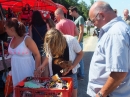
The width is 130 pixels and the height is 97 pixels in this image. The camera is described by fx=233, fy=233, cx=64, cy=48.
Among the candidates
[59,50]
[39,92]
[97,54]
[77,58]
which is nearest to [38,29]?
[77,58]

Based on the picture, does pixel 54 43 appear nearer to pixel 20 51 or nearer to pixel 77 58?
pixel 77 58

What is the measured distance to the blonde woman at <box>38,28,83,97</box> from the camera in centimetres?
277

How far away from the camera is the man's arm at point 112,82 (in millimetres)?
1869

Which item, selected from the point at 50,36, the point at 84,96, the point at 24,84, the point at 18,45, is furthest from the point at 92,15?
the point at 84,96

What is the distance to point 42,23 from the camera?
18.2 ft

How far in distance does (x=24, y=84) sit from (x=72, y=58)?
3.12 feet

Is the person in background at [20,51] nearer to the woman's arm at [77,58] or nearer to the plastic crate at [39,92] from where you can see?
the woman's arm at [77,58]

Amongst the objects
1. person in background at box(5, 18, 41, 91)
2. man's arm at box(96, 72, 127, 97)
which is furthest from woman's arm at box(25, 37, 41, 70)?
man's arm at box(96, 72, 127, 97)

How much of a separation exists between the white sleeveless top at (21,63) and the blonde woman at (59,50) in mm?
317

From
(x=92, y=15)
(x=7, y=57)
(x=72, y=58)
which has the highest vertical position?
(x=92, y=15)

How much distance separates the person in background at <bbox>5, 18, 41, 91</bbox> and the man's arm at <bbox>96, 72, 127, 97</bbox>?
4.45 feet

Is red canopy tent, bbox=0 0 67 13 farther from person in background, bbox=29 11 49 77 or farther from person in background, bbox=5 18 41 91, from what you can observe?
person in background, bbox=5 18 41 91

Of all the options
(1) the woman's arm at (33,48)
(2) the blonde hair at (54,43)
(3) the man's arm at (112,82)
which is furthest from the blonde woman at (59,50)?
(3) the man's arm at (112,82)

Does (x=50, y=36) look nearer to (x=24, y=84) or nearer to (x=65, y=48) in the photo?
(x=65, y=48)
